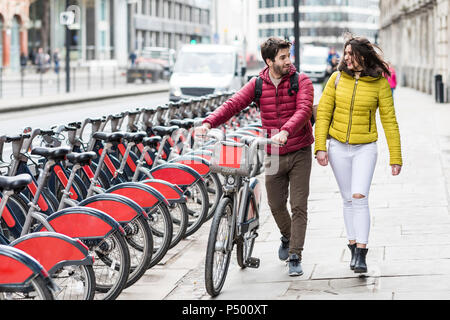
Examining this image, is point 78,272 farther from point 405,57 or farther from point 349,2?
point 349,2

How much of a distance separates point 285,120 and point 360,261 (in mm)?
1110

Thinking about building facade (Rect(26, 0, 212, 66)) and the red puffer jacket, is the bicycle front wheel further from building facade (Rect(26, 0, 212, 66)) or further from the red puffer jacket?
building facade (Rect(26, 0, 212, 66))

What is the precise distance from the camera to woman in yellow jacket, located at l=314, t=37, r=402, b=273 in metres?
6.20

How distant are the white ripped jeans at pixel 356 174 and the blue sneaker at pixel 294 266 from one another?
442 millimetres

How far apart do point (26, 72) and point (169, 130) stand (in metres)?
32.3

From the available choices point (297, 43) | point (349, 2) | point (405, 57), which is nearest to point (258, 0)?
point (349, 2)

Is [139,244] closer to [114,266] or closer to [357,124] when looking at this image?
[114,266]

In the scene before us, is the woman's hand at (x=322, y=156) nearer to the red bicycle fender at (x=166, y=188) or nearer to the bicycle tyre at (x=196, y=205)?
the red bicycle fender at (x=166, y=188)

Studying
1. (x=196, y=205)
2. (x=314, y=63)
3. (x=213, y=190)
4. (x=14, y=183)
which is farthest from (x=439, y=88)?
(x=14, y=183)

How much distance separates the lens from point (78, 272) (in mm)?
5039

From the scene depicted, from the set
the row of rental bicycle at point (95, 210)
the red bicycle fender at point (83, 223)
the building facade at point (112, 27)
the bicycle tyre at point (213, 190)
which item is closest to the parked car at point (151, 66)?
the building facade at point (112, 27)

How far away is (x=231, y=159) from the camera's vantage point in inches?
235

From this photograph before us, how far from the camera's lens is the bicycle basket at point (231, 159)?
5.93m
